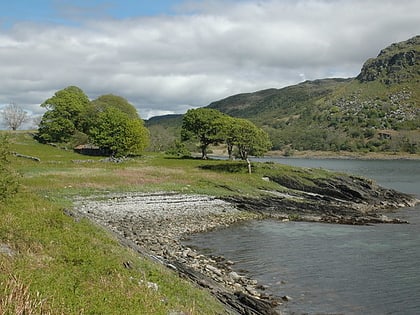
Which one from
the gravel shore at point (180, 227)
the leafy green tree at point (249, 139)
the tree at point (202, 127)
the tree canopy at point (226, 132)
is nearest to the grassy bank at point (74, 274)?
the gravel shore at point (180, 227)

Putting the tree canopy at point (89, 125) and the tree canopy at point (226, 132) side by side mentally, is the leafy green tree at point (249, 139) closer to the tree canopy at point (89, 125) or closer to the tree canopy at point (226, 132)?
the tree canopy at point (226, 132)

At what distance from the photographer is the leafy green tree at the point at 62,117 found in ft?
335

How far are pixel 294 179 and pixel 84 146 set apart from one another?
57242 millimetres

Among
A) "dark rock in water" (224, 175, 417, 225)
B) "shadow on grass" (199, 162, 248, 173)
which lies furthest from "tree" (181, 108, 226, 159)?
"dark rock in water" (224, 175, 417, 225)

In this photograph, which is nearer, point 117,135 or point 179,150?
point 117,135

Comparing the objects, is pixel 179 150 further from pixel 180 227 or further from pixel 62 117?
pixel 180 227

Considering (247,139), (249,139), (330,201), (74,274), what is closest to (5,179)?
(74,274)

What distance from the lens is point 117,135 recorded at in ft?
296

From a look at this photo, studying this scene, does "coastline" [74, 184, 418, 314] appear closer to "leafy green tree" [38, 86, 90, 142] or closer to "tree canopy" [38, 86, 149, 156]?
"tree canopy" [38, 86, 149, 156]

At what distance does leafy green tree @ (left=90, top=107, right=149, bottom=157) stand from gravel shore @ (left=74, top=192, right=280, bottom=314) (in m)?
44.1

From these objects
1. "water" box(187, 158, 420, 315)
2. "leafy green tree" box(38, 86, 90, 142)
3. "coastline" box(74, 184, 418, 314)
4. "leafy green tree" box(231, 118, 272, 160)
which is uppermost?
"leafy green tree" box(38, 86, 90, 142)

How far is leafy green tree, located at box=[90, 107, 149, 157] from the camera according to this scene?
89688 mm

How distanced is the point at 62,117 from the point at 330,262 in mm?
90329

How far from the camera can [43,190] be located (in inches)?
1645
